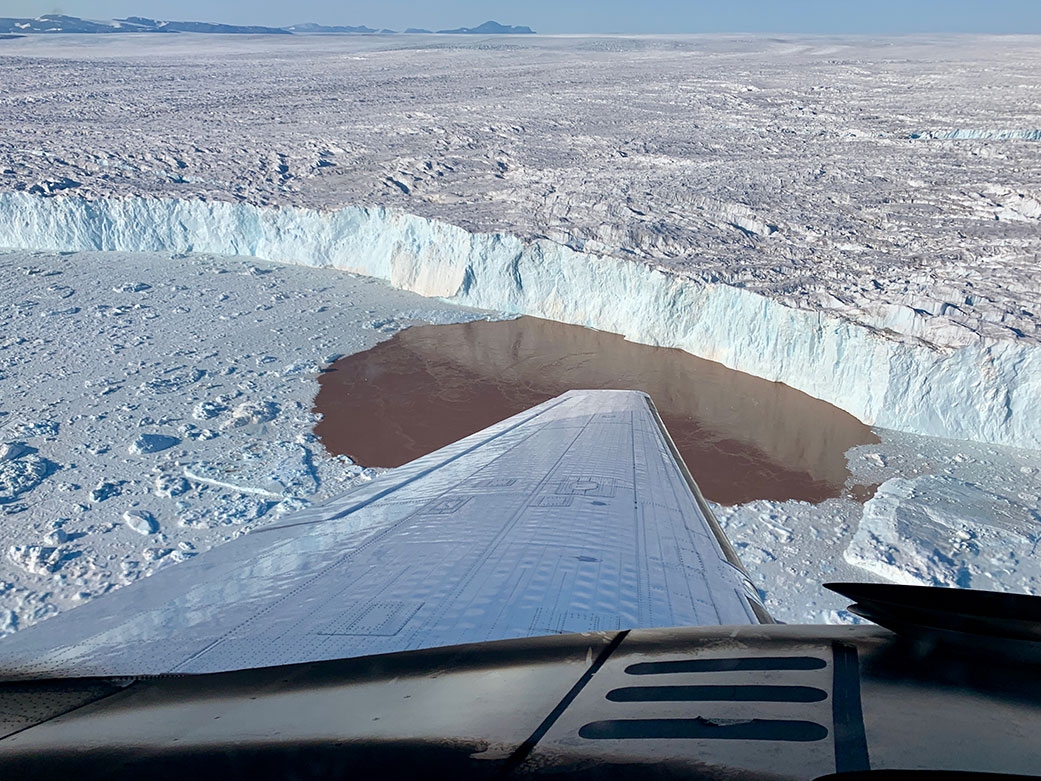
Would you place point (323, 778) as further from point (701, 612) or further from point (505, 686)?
point (701, 612)

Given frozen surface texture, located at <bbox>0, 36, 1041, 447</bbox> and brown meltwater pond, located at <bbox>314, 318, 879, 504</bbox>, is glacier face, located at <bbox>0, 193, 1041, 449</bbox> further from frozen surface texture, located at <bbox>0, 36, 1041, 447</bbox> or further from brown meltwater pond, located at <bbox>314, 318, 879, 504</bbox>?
brown meltwater pond, located at <bbox>314, 318, 879, 504</bbox>

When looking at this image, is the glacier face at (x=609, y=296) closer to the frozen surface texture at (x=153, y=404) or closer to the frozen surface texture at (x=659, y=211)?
the frozen surface texture at (x=659, y=211)

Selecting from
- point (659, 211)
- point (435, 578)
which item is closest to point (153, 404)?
point (435, 578)

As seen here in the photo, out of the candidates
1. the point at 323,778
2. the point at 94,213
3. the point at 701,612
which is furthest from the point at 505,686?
the point at 94,213

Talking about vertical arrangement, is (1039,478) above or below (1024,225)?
below

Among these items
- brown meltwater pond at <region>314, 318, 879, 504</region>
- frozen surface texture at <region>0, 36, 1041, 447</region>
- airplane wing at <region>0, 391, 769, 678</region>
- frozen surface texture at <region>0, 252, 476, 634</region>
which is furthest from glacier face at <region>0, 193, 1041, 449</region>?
airplane wing at <region>0, 391, 769, 678</region>
